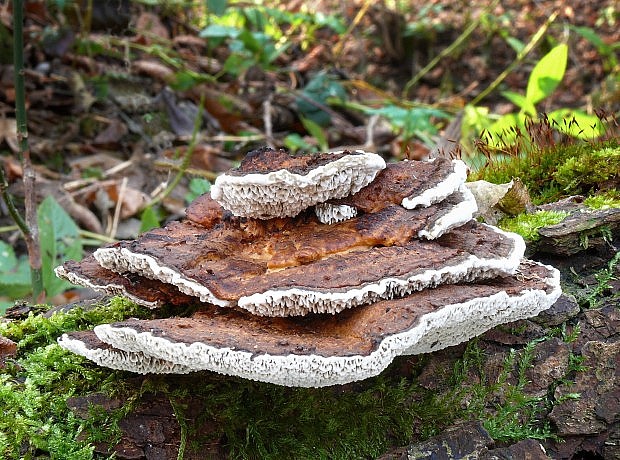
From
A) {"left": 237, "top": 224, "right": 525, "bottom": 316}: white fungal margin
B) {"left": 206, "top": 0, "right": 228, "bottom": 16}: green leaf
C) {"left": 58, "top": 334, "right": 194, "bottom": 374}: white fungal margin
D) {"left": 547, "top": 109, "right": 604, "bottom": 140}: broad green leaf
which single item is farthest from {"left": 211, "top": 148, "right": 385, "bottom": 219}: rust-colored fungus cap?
{"left": 206, "top": 0, "right": 228, "bottom": 16}: green leaf

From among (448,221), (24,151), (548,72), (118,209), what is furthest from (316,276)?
(548,72)

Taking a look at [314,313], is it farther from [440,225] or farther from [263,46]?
[263,46]

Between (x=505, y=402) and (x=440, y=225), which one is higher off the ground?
(x=440, y=225)

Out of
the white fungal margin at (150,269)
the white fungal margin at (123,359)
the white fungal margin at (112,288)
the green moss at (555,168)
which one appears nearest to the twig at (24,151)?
the white fungal margin at (112,288)

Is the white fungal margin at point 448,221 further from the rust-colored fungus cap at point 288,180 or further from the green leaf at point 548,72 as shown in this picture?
the green leaf at point 548,72

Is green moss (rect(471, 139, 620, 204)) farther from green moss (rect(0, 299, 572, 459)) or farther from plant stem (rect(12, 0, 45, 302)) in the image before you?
plant stem (rect(12, 0, 45, 302))

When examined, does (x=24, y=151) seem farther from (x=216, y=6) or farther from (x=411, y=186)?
(x=216, y=6)

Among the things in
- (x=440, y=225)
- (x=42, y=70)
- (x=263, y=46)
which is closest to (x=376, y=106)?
(x=263, y=46)
